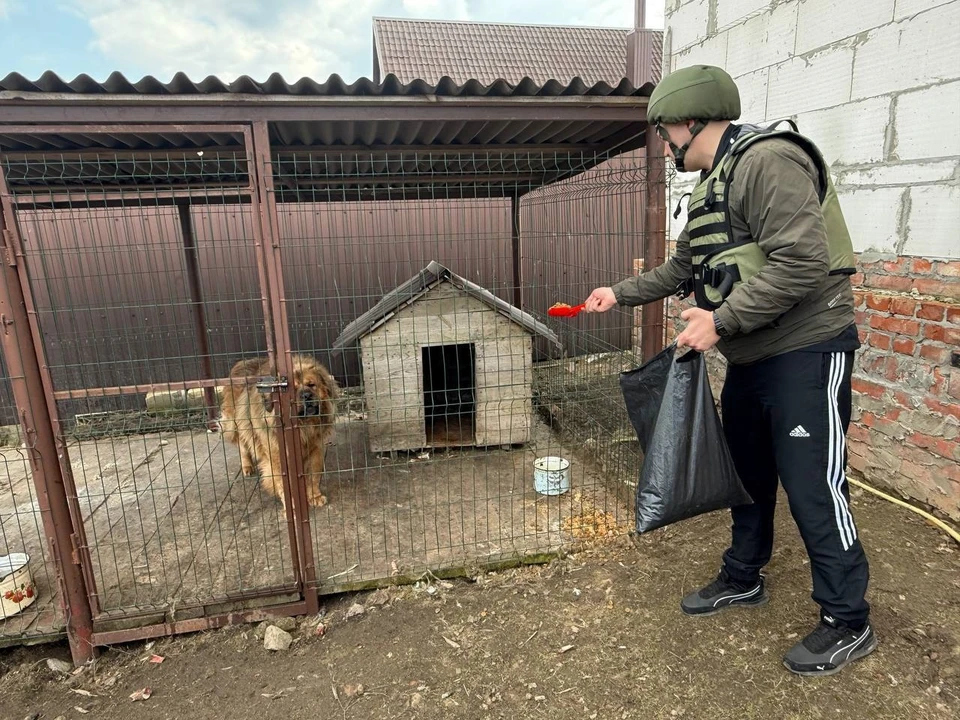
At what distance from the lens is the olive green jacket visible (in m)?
1.73

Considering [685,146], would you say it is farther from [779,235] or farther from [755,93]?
[755,93]

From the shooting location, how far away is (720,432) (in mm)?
2180

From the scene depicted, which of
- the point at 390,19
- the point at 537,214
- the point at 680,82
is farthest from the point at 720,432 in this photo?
the point at 390,19

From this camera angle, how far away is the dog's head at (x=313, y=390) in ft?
11.6

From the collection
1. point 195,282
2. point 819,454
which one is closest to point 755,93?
point 819,454

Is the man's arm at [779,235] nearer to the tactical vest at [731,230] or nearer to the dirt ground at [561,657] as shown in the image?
the tactical vest at [731,230]

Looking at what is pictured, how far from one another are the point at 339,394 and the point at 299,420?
861 mm

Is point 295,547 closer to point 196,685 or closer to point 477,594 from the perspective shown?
point 196,685

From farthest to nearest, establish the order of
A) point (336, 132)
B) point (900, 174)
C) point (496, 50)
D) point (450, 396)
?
1. point (496, 50)
2. point (450, 396)
3. point (336, 132)
4. point (900, 174)

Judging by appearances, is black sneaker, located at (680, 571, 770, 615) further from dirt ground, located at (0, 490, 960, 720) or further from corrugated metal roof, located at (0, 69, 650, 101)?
corrugated metal roof, located at (0, 69, 650, 101)

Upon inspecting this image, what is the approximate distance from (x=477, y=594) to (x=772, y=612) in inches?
53.4

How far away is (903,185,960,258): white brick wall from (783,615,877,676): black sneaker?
1.88 metres

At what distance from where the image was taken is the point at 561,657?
2479mm

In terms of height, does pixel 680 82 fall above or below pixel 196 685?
above
